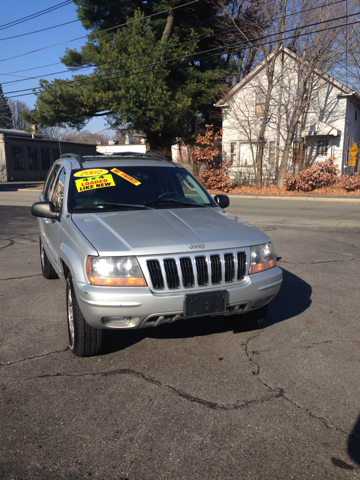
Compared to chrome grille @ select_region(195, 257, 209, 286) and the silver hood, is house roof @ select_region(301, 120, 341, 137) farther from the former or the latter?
chrome grille @ select_region(195, 257, 209, 286)

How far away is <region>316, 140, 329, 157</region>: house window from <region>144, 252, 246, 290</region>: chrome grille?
25.3 metres

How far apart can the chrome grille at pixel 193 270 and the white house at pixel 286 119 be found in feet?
75.5

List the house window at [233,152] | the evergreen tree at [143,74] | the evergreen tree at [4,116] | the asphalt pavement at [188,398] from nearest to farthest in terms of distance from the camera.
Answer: the asphalt pavement at [188,398]
the evergreen tree at [143,74]
the house window at [233,152]
the evergreen tree at [4,116]

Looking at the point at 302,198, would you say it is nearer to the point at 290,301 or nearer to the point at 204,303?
the point at 290,301

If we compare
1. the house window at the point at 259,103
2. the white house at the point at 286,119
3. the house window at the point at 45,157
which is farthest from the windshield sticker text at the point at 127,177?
the house window at the point at 45,157

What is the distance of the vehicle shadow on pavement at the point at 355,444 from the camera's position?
2490 millimetres

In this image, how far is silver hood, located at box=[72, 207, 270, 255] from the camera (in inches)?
135

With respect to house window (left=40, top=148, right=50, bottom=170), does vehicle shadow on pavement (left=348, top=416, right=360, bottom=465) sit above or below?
below

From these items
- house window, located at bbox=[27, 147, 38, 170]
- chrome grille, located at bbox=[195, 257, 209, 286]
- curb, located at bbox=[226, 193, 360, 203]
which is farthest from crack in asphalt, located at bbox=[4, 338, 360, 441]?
house window, located at bbox=[27, 147, 38, 170]

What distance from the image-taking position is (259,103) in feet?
90.6

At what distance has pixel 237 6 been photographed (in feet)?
88.5

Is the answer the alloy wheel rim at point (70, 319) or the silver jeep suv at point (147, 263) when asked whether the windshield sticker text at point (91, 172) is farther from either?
the alloy wheel rim at point (70, 319)

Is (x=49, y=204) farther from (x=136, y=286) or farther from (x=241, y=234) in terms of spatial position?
(x=241, y=234)

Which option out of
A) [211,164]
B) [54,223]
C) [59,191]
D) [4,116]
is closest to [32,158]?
[211,164]
